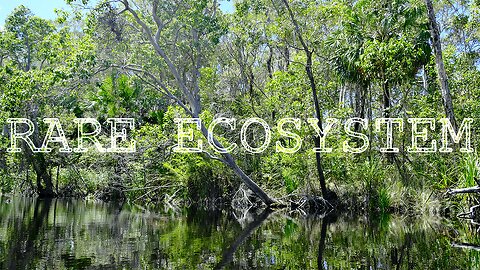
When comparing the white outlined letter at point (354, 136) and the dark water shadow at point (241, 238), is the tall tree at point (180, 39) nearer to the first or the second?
the dark water shadow at point (241, 238)

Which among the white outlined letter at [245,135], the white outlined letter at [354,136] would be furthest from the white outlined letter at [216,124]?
the white outlined letter at [354,136]

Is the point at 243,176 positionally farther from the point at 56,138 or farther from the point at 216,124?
the point at 56,138

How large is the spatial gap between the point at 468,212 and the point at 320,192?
5.61 m

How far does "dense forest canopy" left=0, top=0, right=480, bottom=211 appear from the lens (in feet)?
48.3

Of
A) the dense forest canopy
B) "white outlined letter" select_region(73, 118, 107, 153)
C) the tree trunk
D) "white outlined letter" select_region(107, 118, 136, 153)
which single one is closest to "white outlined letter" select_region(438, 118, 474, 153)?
the dense forest canopy

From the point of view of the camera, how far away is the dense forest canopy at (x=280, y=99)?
14711 mm

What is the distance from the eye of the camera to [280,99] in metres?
18.5

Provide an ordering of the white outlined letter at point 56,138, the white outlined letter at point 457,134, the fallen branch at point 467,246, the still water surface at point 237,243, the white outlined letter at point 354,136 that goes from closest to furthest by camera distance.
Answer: the still water surface at point 237,243 → the fallen branch at point 467,246 → the white outlined letter at point 457,134 → the white outlined letter at point 354,136 → the white outlined letter at point 56,138

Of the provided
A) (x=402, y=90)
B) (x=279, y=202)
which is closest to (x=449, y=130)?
(x=402, y=90)

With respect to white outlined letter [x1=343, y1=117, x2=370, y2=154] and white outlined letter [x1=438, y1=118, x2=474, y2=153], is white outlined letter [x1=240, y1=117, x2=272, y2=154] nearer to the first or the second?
white outlined letter [x1=343, y1=117, x2=370, y2=154]

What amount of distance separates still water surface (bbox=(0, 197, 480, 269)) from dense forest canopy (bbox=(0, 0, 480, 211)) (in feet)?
9.17

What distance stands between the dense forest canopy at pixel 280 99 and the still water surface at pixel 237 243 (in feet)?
9.17

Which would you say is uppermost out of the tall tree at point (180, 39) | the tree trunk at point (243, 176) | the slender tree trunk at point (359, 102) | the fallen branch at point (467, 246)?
the tall tree at point (180, 39)

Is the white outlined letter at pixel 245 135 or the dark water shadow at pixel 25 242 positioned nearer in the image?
the dark water shadow at pixel 25 242
